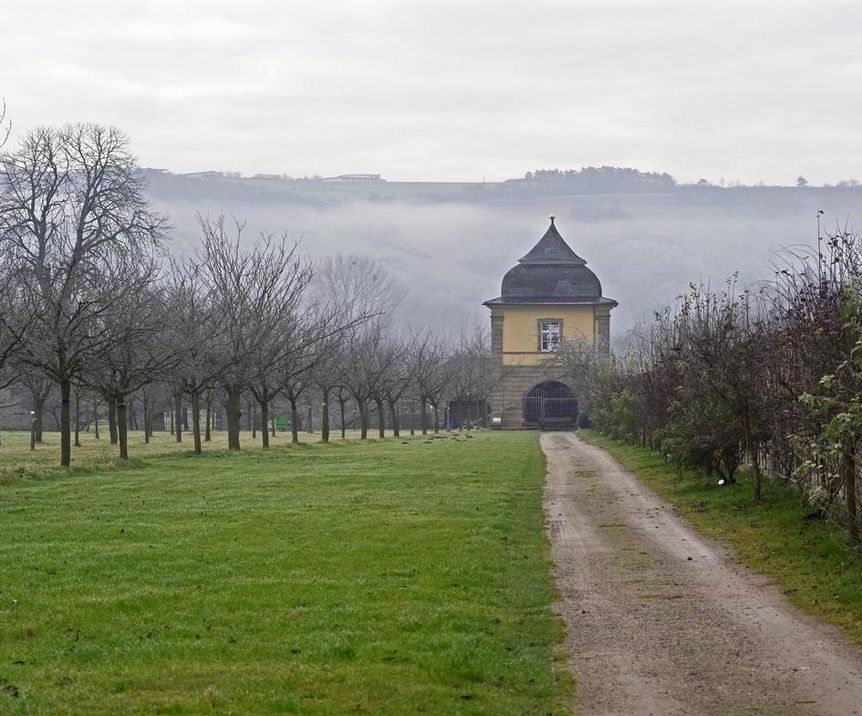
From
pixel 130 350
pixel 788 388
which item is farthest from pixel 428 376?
pixel 788 388

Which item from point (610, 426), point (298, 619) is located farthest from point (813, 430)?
point (610, 426)

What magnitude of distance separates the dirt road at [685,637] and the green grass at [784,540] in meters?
0.28

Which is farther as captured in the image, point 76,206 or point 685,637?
point 76,206

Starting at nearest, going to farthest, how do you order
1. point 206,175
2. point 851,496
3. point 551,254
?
point 851,496, point 551,254, point 206,175

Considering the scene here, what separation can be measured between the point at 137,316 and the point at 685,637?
952 inches

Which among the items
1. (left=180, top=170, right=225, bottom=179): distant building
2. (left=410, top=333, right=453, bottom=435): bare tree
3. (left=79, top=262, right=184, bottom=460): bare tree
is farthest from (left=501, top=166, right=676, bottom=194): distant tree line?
(left=79, top=262, right=184, bottom=460): bare tree

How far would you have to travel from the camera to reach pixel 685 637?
32.1 feet

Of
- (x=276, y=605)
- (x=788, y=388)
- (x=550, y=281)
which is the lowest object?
(x=276, y=605)

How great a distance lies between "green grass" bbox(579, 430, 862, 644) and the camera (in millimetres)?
11305

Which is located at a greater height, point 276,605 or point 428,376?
point 428,376

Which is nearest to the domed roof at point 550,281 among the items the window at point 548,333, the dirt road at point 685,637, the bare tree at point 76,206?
the window at point 548,333

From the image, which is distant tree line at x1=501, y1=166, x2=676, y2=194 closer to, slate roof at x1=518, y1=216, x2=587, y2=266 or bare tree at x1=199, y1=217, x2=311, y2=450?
slate roof at x1=518, y1=216, x2=587, y2=266

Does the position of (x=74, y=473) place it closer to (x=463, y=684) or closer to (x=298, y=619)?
(x=298, y=619)

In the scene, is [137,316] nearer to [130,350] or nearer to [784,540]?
[130,350]
